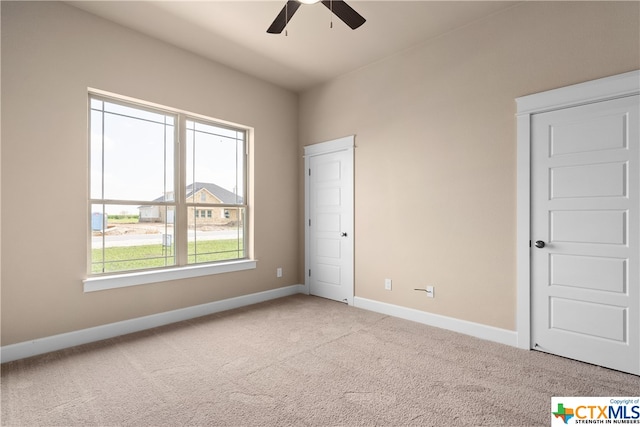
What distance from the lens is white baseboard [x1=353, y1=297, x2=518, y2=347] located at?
299 centimetres

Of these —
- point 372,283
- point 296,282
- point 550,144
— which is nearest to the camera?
point 550,144

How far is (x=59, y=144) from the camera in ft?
9.41

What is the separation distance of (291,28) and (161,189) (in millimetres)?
2230

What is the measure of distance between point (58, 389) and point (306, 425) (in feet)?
5.73

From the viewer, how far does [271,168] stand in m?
4.65

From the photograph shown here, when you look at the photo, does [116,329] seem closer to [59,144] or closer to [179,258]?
[179,258]

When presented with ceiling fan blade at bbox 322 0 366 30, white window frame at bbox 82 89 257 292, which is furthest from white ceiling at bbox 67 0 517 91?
white window frame at bbox 82 89 257 292

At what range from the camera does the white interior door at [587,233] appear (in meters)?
2.43

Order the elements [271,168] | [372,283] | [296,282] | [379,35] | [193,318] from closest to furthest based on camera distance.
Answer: [379,35]
[193,318]
[372,283]
[271,168]
[296,282]

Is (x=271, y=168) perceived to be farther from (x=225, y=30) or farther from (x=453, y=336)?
(x=453, y=336)

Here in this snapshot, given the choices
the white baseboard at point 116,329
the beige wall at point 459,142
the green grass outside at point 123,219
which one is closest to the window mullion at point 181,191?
the green grass outside at point 123,219

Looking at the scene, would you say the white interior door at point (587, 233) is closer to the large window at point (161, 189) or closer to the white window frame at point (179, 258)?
the white window frame at point (179, 258)

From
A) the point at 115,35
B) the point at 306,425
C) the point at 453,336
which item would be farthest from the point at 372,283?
the point at 115,35

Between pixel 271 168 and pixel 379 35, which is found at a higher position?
pixel 379 35
